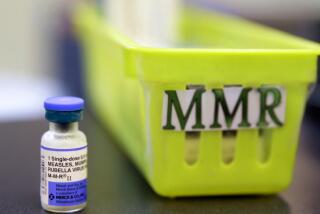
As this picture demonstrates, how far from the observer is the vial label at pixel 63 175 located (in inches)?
22.5

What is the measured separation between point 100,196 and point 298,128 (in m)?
0.24

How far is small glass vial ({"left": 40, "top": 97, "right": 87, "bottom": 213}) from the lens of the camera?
571 mm

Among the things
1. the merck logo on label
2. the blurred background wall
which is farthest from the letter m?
the blurred background wall

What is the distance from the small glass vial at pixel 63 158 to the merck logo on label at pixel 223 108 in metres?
0.10

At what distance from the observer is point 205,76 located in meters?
0.60

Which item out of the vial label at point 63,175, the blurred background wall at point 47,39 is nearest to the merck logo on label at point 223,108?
the vial label at point 63,175

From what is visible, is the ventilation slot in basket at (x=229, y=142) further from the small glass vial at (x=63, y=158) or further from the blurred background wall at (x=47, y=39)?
the blurred background wall at (x=47, y=39)

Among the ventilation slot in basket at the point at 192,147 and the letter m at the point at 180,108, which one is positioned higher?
the letter m at the point at 180,108

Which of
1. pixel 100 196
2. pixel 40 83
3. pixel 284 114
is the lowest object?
pixel 40 83

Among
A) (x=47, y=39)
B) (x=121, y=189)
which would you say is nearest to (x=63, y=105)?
(x=121, y=189)

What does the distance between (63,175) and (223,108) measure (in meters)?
0.19

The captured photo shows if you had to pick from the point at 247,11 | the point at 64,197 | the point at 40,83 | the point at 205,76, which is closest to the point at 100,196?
the point at 64,197

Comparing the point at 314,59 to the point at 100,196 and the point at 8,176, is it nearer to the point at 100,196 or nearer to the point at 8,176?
the point at 100,196

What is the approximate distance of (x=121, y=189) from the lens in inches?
26.6
